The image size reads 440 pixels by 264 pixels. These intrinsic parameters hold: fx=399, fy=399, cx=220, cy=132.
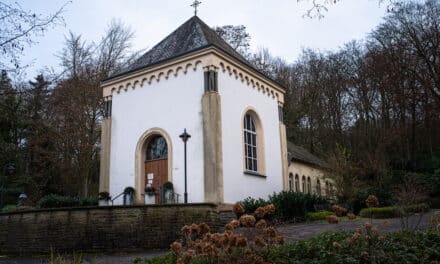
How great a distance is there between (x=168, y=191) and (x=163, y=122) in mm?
2984

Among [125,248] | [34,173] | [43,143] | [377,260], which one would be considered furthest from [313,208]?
[34,173]

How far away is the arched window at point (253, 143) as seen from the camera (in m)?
17.7

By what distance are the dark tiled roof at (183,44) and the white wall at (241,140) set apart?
1504mm

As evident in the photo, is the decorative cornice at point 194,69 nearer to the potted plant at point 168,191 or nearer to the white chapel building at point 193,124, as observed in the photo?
the white chapel building at point 193,124

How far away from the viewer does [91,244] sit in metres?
11.5

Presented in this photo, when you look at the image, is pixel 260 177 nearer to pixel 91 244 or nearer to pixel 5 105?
pixel 91 244

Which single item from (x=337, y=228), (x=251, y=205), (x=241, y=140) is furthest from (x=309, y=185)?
(x=337, y=228)

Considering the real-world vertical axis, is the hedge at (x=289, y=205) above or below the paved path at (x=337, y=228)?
above

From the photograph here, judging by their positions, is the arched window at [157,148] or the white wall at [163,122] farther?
the arched window at [157,148]

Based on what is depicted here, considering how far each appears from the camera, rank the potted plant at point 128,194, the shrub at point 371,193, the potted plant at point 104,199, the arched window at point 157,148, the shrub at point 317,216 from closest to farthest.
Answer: the shrub at point 317,216 < the potted plant at point 128,194 < the arched window at point 157,148 < the potted plant at point 104,199 < the shrub at point 371,193

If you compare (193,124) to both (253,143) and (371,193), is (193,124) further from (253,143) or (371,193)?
(371,193)

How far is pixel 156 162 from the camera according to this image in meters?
16.9

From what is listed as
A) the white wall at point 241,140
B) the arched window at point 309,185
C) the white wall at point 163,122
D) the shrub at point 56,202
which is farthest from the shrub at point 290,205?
the arched window at point 309,185

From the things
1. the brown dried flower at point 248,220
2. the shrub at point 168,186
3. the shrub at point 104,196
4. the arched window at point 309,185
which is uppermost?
the arched window at point 309,185
